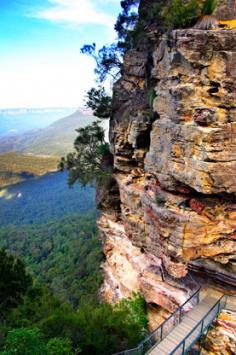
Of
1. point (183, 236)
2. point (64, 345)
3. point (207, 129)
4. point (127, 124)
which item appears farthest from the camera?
point (127, 124)

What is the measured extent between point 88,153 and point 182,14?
12.2 meters

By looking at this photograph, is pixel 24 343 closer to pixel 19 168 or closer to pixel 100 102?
pixel 100 102

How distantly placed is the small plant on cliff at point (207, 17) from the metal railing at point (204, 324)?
1151cm

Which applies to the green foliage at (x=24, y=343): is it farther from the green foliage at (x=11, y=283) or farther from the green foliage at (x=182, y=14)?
the green foliage at (x=182, y=14)

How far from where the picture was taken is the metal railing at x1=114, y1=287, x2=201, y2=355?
1201cm

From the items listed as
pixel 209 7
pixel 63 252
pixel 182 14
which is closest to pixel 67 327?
pixel 182 14

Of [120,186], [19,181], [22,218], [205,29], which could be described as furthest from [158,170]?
[19,181]

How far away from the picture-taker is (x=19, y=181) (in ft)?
380

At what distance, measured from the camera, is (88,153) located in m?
23.9

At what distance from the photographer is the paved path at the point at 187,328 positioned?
1225 centimetres

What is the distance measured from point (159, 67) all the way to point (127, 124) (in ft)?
12.6

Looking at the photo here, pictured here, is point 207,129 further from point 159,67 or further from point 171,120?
point 159,67

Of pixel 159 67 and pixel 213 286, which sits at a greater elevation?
pixel 159 67

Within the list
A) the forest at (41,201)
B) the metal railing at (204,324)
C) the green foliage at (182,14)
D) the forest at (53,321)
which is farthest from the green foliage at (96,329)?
the forest at (41,201)
